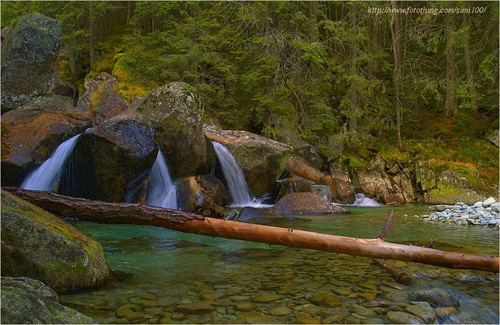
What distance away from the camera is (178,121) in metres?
10.9

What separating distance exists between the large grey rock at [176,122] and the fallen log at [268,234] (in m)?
6.03

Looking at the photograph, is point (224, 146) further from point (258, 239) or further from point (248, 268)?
point (258, 239)

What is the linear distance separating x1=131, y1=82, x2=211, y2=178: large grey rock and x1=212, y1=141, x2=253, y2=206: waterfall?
141 cm

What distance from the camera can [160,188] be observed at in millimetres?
10844

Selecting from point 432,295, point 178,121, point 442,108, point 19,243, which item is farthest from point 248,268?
point 442,108

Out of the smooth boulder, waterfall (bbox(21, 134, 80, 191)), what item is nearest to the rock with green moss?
waterfall (bbox(21, 134, 80, 191))

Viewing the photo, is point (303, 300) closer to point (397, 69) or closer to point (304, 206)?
point (304, 206)

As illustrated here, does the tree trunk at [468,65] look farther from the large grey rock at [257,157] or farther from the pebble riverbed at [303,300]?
the pebble riverbed at [303,300]

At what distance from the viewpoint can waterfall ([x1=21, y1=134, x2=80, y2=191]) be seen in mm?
9344

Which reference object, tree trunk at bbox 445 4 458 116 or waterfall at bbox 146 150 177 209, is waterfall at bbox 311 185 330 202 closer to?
waterfall at bbox 146 150 177 209

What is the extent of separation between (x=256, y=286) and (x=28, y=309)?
8.36 feet

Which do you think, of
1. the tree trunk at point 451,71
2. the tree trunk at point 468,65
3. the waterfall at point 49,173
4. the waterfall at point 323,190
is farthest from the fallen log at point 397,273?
the tree trunk at point 451,71

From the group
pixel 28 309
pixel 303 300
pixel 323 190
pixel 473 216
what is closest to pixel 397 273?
pixel 303 300

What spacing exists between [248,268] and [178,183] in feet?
20.2
